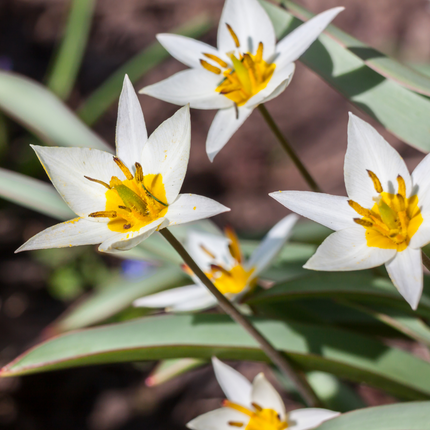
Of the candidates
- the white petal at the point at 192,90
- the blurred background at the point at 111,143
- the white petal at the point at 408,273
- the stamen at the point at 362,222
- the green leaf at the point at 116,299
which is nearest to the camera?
the white petal at the point at 408,273

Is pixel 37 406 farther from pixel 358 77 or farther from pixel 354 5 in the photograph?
pixel 354 5

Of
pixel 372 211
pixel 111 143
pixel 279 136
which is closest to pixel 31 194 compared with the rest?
pixel 279 136

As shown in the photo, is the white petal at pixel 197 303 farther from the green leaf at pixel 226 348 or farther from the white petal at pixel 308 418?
the white petal at pixel 308 418

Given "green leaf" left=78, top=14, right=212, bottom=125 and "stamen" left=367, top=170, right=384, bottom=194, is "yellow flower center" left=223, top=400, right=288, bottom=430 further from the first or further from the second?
"green leaf" left=78, top=14, right=212, bottom=125

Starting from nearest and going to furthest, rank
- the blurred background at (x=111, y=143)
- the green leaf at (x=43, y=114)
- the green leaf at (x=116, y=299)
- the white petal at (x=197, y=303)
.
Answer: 1. the white petal at (x=197, y=303)
2. the green leaf at (x=43, y=114)
3. the green leaf at (x=116, y=299)
4. the blurred background at (x=111, y=143)

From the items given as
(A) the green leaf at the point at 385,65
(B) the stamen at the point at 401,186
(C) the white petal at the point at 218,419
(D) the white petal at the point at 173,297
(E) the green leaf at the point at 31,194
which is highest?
(A) the green leaf at the point at 385,65

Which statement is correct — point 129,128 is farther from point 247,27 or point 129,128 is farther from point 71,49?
point 71,49

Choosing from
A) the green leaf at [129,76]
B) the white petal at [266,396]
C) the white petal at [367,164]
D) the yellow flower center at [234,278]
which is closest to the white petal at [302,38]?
the white petal at [367,164]
